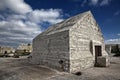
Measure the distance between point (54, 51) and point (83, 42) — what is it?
2908mm

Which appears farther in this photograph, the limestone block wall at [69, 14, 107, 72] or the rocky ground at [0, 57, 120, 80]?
the limestone block wall at [69, 14, 107, 72]

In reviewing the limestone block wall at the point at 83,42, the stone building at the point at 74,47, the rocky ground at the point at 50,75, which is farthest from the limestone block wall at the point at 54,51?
the rocky ground at the point at 50,75

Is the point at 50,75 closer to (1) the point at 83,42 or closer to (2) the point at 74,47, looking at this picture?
(2) the point at 74,47

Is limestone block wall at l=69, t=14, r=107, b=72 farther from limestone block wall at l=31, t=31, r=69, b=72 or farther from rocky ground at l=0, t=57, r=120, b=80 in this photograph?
rocky ground at l=0, t=57, r=120, b=80

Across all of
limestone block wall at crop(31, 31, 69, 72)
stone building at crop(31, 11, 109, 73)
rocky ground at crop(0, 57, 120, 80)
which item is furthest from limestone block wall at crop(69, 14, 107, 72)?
rocky ground at crop(0, 57, 120, 80)

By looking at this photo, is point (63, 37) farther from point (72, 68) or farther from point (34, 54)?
point (34, 54)

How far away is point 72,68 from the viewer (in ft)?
29.1

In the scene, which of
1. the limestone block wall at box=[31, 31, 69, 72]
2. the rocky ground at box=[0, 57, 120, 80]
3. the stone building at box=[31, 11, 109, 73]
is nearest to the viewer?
the rocky ground at box=[0, 57, 120, 80]

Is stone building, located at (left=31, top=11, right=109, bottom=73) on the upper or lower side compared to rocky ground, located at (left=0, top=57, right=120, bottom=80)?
upper

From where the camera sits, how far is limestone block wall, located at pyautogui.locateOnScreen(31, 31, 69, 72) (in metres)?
9.24

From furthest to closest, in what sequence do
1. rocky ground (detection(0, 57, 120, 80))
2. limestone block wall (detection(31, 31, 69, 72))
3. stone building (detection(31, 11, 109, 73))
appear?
limestone block wall (detection(31, 31, 69, 72)) < stone building (detection(31, 11, 109, 73)) < rocky ground (detection(0, 57, 120, 80))

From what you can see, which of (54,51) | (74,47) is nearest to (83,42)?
(74,47)

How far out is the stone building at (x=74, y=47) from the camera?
29.9 ft

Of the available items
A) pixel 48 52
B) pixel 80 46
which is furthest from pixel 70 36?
pixel 48 52
